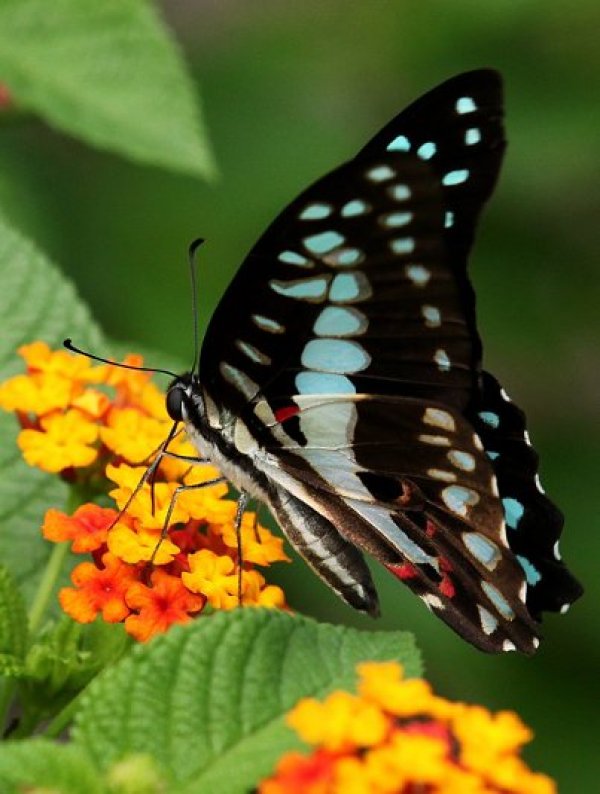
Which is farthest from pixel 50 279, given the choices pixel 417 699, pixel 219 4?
pixel 219 4

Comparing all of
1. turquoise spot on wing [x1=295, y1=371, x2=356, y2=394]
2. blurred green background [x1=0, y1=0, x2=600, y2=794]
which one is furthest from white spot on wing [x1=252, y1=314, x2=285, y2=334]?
blurred green background [x1=0, y1=0, x2=600, y2=794]

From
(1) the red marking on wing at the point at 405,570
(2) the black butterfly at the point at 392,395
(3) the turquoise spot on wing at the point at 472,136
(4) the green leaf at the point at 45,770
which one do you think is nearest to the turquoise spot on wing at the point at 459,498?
(2) the black butterfly at the point at 392,395

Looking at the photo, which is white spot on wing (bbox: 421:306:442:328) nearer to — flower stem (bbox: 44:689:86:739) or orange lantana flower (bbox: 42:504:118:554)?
orange lantana flower (bbox: 42:504:118:554)

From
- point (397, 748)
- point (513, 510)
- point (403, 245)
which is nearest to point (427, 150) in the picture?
point (403, 245)

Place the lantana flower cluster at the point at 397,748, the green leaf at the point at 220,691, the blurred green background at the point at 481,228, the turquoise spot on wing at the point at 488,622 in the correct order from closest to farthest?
1. the lantana flower cluster at the point at 397,748
2. the green leaf at the point at 220,691
3. the turquoise spot on wing at the point at 488,622
4. the blurred green background at the point at 481,228

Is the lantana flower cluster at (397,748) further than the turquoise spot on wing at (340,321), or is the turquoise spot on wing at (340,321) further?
the turquoise spot on wing at (340,321)

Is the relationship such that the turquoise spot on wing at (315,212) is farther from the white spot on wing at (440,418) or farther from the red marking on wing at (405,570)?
the red marking on wing at (405,570)
